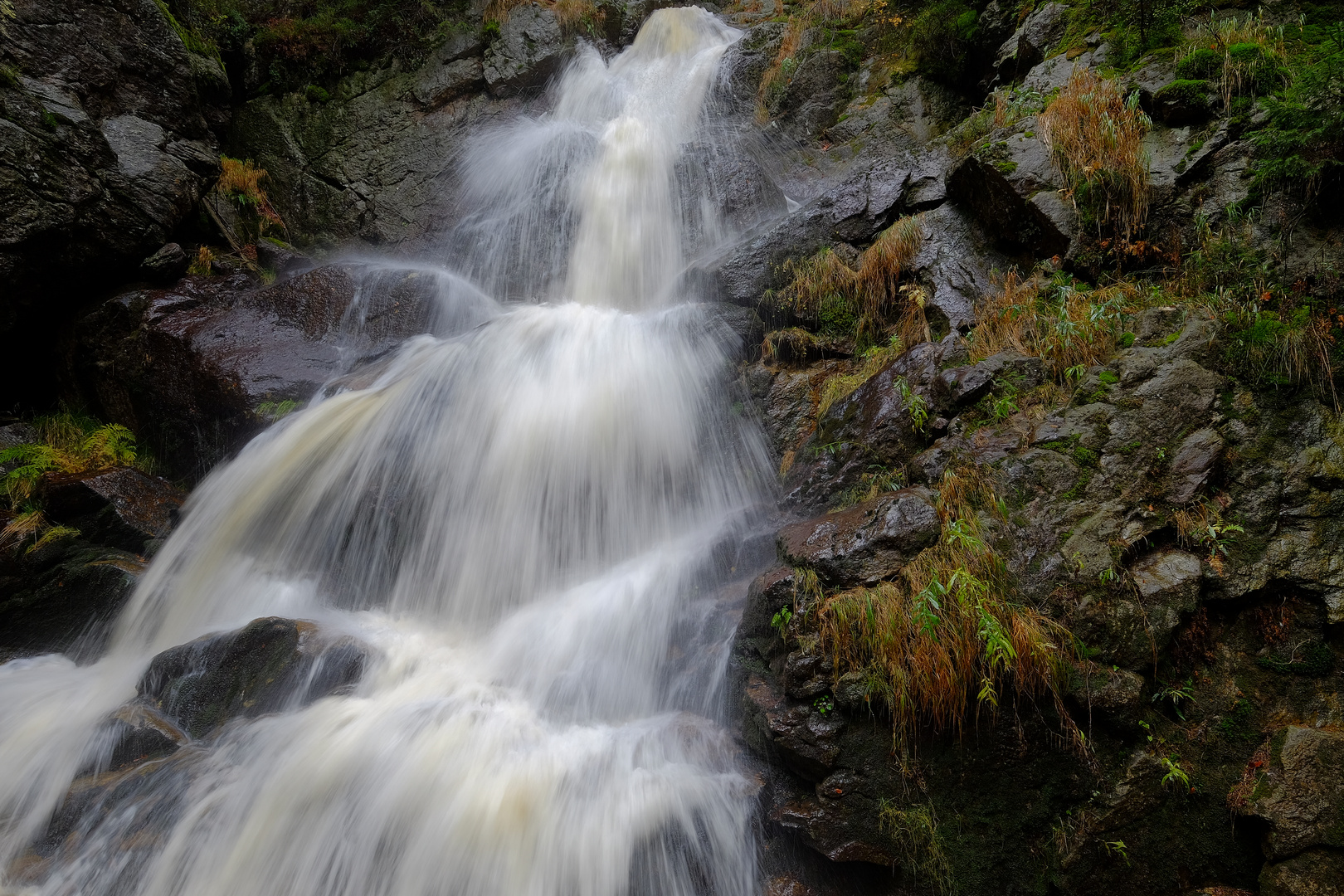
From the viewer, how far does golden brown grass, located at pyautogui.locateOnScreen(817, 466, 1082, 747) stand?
3127 millimetres

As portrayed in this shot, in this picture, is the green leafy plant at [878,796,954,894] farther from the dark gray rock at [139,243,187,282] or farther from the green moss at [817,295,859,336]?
the dark gray rock at [139,243,187,282]

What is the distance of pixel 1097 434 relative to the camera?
12.4ft

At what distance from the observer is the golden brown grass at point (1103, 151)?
16.2 feet

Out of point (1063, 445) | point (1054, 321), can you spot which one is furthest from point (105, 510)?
point (1054, 321)

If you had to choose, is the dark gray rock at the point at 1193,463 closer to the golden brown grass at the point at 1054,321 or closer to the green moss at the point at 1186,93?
the golden brown grass at the point at 1054,321

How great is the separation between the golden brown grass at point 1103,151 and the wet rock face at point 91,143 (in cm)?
985

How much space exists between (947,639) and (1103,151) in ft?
14.2

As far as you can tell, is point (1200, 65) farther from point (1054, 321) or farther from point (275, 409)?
point (275, 409)

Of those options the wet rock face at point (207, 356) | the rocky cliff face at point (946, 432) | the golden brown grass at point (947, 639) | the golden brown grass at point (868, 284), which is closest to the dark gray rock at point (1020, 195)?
the rocky cliff face at point (946, 432)

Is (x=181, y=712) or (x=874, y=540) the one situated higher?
(x=874, y=540)

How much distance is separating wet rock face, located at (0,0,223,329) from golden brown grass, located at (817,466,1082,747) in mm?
8832

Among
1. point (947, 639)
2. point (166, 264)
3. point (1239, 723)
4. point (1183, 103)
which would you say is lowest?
point (1239, 723)

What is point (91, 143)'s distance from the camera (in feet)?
24.1

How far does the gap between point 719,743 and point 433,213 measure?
389 inches
